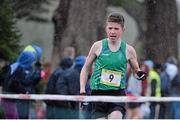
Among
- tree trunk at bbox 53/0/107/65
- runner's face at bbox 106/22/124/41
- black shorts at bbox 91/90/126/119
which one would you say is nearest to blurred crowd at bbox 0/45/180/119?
black shorts at bbox 91/90/126/119

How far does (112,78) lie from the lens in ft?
34.1

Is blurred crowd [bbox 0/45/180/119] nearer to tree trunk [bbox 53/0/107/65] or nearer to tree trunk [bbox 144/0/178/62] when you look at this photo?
tree trunk [bbox 53/0/107/65]

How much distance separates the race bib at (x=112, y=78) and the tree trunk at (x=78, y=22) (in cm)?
952

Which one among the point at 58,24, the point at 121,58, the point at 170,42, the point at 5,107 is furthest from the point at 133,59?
the point at 170,42

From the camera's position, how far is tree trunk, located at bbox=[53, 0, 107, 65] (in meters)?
20.1

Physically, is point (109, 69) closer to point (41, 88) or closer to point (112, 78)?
point (112, 78)

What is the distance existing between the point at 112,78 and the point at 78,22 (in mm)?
9865

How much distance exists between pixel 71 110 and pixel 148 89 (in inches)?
139

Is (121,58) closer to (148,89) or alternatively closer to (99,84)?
(99,84)

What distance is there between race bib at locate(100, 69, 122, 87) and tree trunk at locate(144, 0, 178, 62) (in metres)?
12.3

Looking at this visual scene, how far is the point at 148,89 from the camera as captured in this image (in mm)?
17203

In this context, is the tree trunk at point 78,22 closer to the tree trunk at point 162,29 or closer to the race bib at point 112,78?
the tree trunk at point 162,29

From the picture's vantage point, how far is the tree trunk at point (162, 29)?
907 inches

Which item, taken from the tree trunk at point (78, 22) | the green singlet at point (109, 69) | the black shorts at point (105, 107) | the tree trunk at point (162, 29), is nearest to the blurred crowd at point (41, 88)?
the black shorts at point (105, 107)
